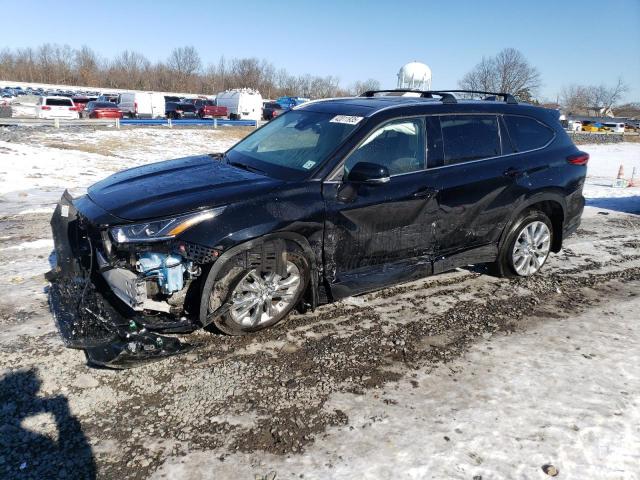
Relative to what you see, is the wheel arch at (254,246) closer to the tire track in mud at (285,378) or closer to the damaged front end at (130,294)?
the damaged front end at (130,294)

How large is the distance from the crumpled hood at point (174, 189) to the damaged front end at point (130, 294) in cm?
11

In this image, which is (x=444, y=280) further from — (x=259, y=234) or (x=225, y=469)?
(x=225, y=469)

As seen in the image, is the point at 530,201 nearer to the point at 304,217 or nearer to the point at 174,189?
the point at 304,217

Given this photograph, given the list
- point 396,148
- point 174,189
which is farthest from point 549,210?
point 174,189

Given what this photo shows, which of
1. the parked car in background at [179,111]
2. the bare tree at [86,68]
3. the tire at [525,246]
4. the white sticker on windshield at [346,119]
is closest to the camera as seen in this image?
the white sticker on windshield at [346,119]

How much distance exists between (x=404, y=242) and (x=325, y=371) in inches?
56.4

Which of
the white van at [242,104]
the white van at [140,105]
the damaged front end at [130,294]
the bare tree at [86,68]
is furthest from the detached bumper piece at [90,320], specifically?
the bare tree at [86,68]

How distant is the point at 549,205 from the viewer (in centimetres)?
540

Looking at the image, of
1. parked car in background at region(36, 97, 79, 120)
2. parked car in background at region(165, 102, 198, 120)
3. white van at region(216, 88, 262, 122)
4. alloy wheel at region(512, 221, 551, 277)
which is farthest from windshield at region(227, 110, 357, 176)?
white van at region(216, 88, 262, 122)

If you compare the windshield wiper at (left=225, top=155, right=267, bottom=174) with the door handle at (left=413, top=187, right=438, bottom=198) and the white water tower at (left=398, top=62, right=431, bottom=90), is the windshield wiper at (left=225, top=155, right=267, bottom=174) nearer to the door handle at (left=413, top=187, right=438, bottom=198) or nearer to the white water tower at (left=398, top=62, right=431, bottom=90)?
the door handle at (left=413, top=187, right=438, bottom=198)

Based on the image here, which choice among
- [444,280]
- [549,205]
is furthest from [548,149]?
[444,280]

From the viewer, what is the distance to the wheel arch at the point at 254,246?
3477 mm

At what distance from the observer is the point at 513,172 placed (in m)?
4.93

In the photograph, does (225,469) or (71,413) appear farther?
(71,413)
